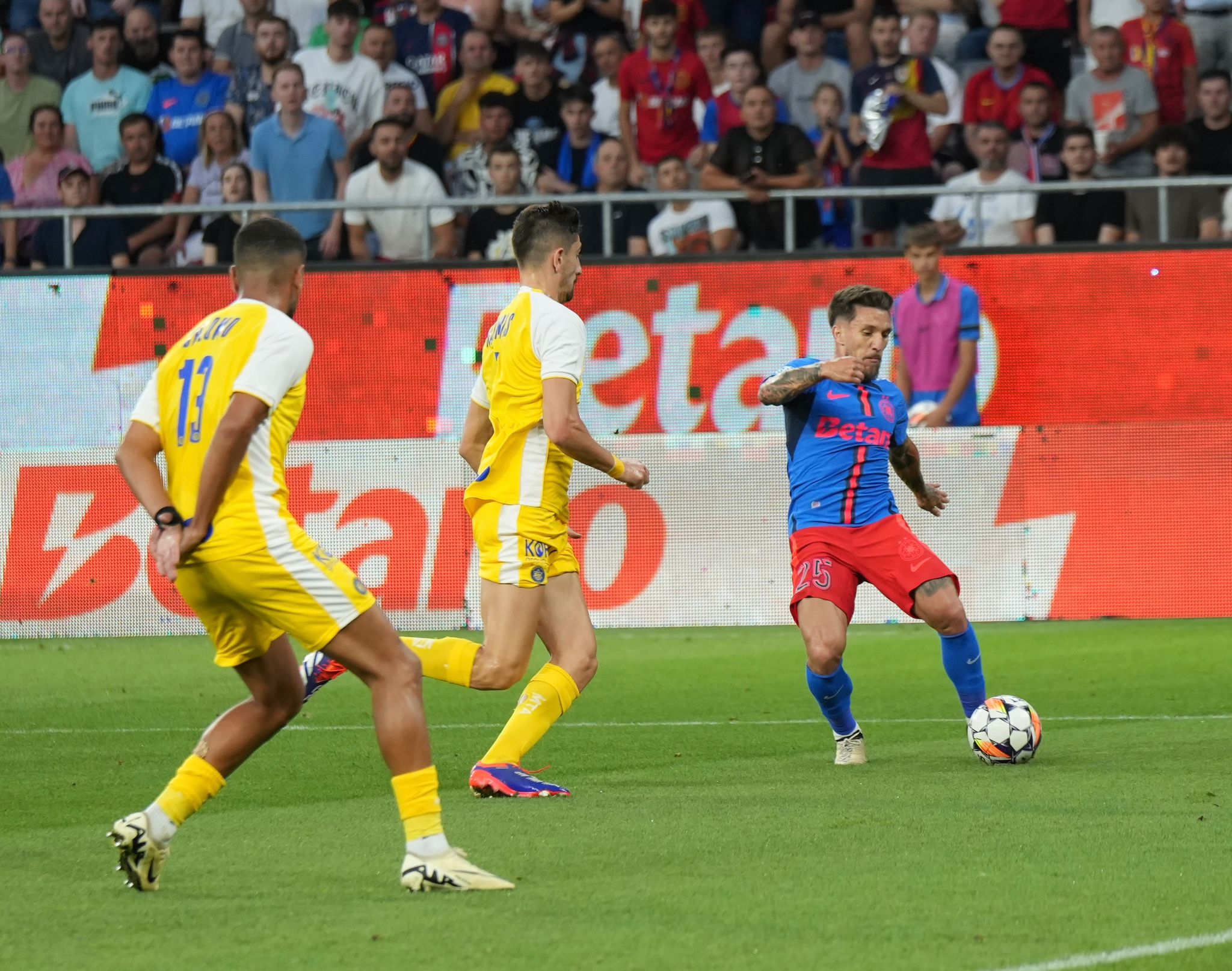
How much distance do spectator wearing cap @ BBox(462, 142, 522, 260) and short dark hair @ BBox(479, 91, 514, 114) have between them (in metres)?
0.33

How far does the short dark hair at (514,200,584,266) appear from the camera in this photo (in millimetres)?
7316

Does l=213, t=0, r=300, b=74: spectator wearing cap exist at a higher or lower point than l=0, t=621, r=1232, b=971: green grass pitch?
higher

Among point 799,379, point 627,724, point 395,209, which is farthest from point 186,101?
point 799,379

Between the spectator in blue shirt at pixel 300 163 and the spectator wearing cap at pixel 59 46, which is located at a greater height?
the spectator wearing cap at pixel 59 46

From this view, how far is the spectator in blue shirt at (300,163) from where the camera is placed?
1611 centimetres

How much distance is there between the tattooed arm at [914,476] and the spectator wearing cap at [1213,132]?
7370 mm

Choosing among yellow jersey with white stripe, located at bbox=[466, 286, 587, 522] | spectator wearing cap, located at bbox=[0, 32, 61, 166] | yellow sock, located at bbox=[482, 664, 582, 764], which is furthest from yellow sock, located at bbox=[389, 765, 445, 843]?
spectator wearing cap, located at bbox=[0, 32, 61, 166]

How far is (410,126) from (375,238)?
1.11 meters

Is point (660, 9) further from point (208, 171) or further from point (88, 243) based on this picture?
point (88, 243)

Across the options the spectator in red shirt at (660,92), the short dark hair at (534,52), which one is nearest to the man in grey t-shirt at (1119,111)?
the spectator in red shirt at (660,92)

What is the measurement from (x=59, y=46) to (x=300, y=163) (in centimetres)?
329

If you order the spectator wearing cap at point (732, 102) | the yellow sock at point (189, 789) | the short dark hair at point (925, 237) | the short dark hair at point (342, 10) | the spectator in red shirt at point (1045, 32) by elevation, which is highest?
the short dark hair at point (342, 10)

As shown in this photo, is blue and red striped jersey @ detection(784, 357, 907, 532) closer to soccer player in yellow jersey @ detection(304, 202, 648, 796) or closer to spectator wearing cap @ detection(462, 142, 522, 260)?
soccer player in yellow jersey @ detection(304, 202, 648, 796)

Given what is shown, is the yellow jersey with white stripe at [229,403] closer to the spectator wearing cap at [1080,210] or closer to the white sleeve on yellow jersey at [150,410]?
the white sleeve on yellow jersey at [150,410]
